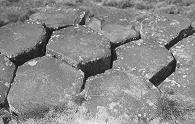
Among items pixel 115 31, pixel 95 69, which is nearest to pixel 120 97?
pixel 95 69

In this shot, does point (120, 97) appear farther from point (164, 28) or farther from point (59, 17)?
point (59, 17)

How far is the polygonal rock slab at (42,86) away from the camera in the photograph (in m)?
5.13

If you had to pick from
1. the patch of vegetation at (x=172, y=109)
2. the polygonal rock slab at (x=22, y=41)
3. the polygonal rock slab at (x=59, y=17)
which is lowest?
the patch of vegetation at (x=172, y=109)

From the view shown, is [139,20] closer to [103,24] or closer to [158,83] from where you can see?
[103,24]

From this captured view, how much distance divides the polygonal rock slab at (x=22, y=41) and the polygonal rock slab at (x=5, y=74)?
94 millimetres

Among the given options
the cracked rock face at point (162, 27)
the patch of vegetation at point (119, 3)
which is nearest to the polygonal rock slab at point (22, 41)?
the cracked rock face at point (162, 27)

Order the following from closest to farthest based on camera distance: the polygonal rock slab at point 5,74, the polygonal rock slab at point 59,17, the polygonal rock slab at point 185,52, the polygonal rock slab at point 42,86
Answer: the polygonal rock slab at point 42,86 < the polygonal rock slab at point 5,74 < the polygonal rock slab at point 185,52 < the polygonal rock slab at point 59,17

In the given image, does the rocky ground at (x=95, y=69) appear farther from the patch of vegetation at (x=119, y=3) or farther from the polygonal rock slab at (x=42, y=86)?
the patch of vegetation at (x=119, y=3)

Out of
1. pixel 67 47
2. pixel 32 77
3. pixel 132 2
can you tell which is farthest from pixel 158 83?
pixel 132 2

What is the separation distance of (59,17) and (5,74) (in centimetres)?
171

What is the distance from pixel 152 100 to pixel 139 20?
8.11 feet

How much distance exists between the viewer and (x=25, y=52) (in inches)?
227

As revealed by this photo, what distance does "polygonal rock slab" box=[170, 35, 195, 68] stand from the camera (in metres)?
5.88

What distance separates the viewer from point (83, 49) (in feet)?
19.1
